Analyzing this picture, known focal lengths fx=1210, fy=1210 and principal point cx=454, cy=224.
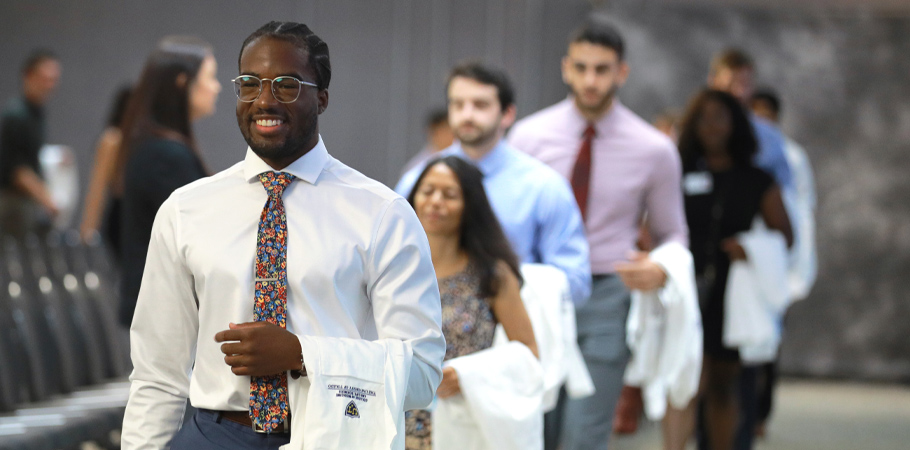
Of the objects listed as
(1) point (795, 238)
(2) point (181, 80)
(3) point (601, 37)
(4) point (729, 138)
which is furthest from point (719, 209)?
(2) point (181, 80)

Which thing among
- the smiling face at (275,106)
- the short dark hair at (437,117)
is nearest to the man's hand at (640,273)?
the smiling face at (275,106)

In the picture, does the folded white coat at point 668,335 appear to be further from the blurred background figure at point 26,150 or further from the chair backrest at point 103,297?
the blurred background figure at point 26,150

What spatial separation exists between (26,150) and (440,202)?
4104mm

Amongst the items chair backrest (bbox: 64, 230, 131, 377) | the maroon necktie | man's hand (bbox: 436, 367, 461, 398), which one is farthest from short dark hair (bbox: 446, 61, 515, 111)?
chair backrest (bbox: 64, 230, 131, 377)

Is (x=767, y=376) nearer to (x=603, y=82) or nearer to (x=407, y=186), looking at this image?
(x=603, y=82)

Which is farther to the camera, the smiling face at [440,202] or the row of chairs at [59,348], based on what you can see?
the row of chairs at [59,348]

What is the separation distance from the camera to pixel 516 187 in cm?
393

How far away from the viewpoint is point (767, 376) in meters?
7.11

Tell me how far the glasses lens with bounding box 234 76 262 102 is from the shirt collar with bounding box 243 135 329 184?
112 mm

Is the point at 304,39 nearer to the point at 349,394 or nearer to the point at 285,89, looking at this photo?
the point at 285,89

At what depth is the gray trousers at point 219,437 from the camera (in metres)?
2.00

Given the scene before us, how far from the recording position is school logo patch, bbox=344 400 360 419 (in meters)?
1.95

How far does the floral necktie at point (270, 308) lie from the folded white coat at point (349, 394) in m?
0.02

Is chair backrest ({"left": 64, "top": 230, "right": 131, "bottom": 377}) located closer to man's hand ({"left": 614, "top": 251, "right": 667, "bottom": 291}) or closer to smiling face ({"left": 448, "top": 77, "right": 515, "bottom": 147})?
smiling face ({"left": 448, "top": 77, "right": 515, "bottom": 147})
